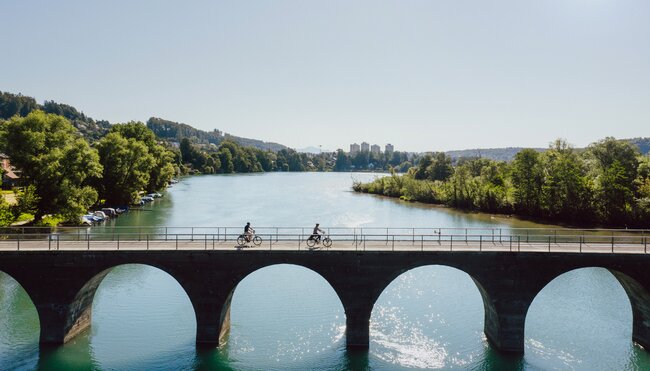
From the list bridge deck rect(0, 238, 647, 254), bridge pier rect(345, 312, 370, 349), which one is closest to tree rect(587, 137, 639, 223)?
bridge deck rect(0, 238, 647, 254)

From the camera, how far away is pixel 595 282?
41.5m

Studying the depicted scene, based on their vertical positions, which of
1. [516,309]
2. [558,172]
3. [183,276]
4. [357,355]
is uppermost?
[558,172]

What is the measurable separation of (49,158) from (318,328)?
35.0 m

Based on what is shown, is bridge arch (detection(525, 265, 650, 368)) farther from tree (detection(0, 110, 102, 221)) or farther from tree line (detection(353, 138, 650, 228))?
tree (detection(0, 110, 102, 221))

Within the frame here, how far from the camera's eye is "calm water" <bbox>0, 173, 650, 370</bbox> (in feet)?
87.7

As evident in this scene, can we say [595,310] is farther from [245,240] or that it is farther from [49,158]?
[49,158]

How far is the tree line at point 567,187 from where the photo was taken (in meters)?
67.5

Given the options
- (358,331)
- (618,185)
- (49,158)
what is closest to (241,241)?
(358,331)

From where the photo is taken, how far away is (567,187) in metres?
74.1

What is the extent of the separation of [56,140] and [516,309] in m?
47.8

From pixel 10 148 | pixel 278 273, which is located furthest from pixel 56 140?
pixel 278 273

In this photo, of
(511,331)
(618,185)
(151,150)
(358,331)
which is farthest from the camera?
(151,150)

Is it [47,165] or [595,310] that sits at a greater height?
[47,165]

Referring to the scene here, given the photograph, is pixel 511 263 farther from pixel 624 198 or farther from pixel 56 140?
pixel 624 198
